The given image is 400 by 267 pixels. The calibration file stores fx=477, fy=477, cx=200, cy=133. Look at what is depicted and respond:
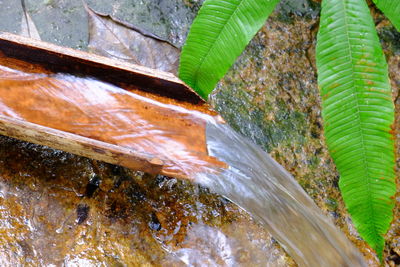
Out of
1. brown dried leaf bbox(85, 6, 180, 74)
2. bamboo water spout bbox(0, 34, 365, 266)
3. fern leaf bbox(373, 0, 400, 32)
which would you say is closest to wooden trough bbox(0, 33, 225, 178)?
bamboo water spout bbox(0, 34, 365, 266)

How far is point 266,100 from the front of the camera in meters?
2.12

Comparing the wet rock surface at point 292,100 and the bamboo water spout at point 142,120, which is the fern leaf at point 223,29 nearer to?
the bamboo water spout at point 142,120


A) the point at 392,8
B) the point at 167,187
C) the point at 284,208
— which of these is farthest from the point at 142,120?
the point at 392,8

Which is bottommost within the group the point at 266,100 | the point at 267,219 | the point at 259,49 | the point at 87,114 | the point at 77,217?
the point at 77,217

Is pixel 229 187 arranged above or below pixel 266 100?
below

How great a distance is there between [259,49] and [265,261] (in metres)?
0.97

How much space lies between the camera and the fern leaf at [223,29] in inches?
67.4

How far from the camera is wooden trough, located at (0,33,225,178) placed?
1686 mm

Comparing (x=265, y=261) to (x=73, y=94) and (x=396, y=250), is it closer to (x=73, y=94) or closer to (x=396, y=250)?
(x=396, y=250)

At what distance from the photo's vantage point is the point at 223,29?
1720 mm

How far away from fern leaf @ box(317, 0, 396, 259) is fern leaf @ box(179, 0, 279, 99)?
0.78 feet

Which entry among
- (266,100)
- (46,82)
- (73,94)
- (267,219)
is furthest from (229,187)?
(46,82)

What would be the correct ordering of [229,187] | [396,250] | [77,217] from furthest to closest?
[396,250] < [229,187] < [77,217]

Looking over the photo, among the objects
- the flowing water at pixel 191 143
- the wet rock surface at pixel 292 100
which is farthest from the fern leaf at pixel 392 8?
the flowing water at pixel 191 143
